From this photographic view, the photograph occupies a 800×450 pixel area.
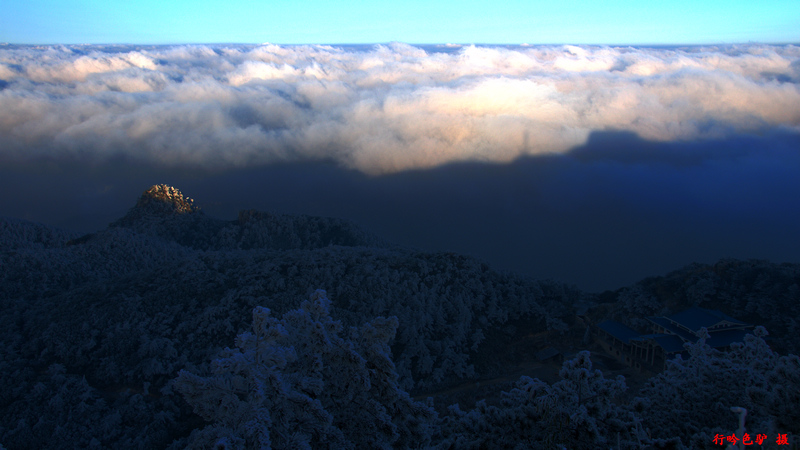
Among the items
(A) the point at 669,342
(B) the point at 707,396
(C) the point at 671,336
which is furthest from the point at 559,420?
(C) the point at 671,336

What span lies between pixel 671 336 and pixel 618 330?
295 cm

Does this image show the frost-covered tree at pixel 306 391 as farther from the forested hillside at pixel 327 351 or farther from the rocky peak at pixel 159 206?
the rocky peak at pixel 159 206

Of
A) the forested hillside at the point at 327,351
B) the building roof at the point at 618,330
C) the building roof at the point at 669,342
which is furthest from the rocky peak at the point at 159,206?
the building roof at the point at 669,342

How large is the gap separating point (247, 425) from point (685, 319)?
26.3 metres

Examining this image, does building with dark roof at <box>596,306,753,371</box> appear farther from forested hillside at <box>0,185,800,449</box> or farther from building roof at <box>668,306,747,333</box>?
forested hillside at <box>0,185,800,449</box>

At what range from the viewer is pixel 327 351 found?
8.93 m

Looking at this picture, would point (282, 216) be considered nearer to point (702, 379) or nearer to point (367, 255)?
point (367, 255)

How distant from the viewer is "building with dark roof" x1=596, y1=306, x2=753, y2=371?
24.0 meters

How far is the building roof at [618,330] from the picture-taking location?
26.1 meters

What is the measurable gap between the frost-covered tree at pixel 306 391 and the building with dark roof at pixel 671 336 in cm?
1943

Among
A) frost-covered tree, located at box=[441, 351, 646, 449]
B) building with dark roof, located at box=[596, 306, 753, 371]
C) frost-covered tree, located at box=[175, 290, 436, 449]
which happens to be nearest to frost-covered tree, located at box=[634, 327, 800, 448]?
frost-covered tree, located at box=[441, 351, 646, 449]

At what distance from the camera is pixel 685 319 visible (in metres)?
25.5

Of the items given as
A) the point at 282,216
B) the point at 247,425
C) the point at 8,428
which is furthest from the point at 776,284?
the point at 282,216

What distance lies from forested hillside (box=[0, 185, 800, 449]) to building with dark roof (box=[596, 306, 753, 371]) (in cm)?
235
